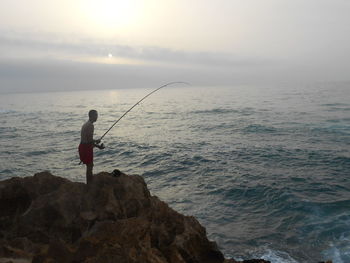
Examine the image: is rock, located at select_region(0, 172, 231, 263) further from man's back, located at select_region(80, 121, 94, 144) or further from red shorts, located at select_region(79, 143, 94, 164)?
man's back, located at select_region(80, 121, 94, 144)

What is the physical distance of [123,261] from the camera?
3.93 meters

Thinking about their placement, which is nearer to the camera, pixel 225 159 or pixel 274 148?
pixel 225 159

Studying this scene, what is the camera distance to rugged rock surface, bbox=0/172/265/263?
13.4 feet

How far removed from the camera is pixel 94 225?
476 cm

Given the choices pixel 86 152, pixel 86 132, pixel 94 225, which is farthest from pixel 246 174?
pixel 94 225

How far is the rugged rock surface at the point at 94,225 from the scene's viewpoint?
410cm

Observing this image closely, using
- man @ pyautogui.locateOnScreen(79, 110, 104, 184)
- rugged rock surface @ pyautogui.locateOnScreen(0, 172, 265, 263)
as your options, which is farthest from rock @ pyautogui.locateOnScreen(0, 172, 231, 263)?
man @ pyautogui.locateOnScreen(79, 110, 104, 184)

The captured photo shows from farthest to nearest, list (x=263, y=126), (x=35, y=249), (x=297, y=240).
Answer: (x=263, y=126), (x=297, y=240), (x=35, y=249)

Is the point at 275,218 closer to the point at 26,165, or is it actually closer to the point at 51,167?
the point at 51,167

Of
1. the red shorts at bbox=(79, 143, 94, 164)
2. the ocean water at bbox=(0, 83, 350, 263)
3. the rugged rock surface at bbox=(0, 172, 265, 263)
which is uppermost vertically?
the red shorts at bbox=(79, 143, 94, 164)

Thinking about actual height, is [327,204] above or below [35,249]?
below

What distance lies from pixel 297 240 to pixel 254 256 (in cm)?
181

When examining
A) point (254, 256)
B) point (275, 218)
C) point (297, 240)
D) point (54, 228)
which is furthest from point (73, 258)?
point (275, 218)

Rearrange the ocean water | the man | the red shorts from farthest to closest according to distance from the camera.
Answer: the ocean water, the red shorts, the man
